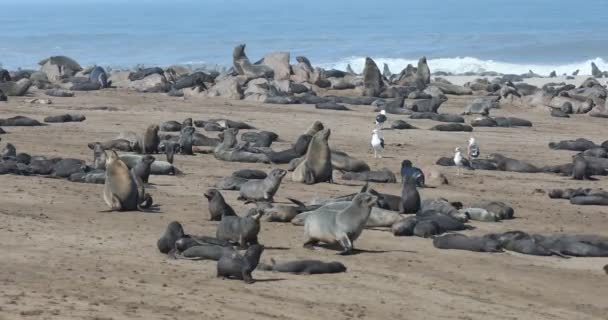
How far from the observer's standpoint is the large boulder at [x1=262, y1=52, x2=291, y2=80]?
31.5m

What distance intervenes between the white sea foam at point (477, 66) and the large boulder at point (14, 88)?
88.5ft

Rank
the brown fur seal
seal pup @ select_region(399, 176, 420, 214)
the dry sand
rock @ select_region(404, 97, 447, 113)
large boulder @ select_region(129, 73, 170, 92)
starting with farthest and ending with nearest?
large boulder @ select_region(129, 73, 170, 92)
rock @ select_region(404, 97, 447, 113)
the brown fur seal
seal pup @ select_region(399, 176, 420, 214)
the dry sand

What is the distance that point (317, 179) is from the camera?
1513cm

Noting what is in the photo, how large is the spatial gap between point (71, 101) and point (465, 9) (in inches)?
3781

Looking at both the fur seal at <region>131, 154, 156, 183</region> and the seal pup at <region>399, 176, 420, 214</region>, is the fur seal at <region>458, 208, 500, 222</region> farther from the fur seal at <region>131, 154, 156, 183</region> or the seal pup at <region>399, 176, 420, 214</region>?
the fur seal at <region>131, 154, 156, 183</region>

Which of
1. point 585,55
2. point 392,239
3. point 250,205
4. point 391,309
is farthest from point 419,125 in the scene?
point 585,55

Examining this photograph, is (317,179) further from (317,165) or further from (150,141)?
(150,141)

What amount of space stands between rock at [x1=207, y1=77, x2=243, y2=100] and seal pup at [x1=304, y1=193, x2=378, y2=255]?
16554 millimetres

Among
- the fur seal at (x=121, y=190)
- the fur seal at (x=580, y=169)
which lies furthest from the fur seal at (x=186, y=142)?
the fur seal at (x=580, y=169)

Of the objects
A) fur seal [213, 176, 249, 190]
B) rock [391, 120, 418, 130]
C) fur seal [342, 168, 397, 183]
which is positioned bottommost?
fur seal [342, 168, 397, 183]

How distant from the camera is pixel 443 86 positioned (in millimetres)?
30672

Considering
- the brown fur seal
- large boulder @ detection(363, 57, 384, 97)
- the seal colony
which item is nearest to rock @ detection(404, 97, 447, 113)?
the seal colony

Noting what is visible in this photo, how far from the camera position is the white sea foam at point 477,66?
50344mm

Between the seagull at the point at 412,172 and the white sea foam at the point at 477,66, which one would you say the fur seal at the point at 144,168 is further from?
the white sea foam at the point at 477,66
